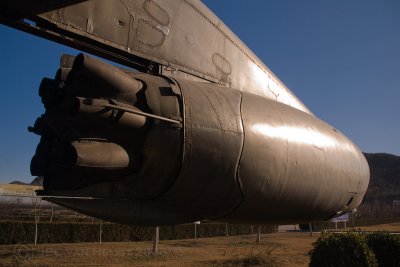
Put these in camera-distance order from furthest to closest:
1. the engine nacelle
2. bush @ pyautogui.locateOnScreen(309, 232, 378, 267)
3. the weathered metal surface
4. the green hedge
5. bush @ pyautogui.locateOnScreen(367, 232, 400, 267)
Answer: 1. the green hedge
2. bush @ pyautogui.locateOnScreen(367, 232, 400, 267)
3. bush @ pyautogui.locateOnScreen(309, 232, 378, 267)
4. the weathered metal surface
5. the engine nacelle

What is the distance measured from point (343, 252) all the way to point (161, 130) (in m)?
7.64

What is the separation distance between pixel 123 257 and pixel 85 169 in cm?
1356

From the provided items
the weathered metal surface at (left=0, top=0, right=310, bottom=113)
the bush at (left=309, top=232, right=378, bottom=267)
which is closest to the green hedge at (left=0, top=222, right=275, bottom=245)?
the bush at (left=309, top=232, right=378, bottom=267)

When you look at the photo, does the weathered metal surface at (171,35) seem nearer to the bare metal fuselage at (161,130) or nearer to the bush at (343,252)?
the bare metal fuselage at (161,130)

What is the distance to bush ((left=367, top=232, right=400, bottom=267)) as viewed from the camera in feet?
33.5

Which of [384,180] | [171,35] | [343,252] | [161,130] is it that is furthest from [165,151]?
[384,180]

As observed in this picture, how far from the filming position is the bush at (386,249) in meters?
10.2

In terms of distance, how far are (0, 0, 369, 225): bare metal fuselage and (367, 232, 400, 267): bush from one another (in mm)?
6620

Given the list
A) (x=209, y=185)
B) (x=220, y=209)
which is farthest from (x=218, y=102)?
(x=220, y=209)

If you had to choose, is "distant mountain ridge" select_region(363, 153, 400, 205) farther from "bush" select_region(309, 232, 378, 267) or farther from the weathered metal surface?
the weathered metal surface

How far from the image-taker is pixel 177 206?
4.02 meters

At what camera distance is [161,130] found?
3639 mm

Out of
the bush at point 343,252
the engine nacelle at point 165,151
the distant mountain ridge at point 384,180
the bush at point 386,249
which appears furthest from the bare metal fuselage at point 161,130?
the distant mountain ridge at point 384,180

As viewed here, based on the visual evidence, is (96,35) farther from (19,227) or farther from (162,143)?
(19,227)
